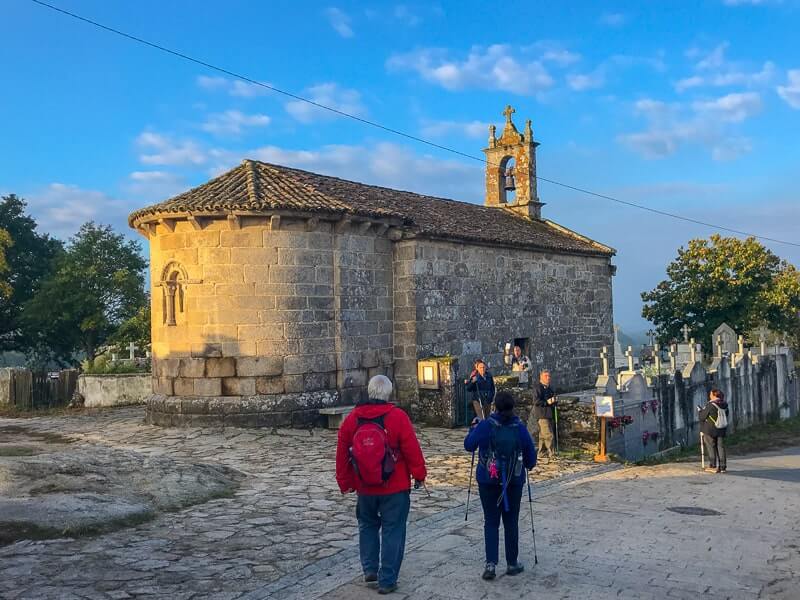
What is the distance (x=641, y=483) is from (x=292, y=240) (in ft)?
27.7

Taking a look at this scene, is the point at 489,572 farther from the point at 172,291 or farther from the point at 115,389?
the point at 115,389

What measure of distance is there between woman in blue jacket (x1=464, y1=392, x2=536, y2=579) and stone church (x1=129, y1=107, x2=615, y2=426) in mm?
9117

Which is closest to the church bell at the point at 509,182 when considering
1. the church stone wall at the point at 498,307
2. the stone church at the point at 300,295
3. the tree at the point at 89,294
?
the church stone wall at the point at 498,307

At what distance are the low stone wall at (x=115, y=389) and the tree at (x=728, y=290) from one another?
24518 mm

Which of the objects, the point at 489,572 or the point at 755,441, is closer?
the point at 489,572

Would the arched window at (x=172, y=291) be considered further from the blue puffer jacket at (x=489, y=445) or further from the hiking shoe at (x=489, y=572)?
the hiking shoe at (x=489, y=572)

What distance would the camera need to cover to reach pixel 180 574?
5.74 meters

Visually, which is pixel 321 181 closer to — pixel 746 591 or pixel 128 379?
pixel 128 379

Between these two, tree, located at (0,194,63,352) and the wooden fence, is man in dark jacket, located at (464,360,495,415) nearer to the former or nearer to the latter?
the wooden fence

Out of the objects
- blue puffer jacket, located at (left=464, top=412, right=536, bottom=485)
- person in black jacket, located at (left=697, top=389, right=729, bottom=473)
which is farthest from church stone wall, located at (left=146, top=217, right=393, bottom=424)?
blue puffer jacket, located at (left=464, top=412, right=536, bottom=485)

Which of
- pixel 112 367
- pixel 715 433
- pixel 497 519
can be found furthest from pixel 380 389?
pixel 112 367

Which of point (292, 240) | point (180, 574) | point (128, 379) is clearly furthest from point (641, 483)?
point (128, 379)

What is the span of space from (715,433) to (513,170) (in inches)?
656

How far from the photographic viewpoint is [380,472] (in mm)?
5223
